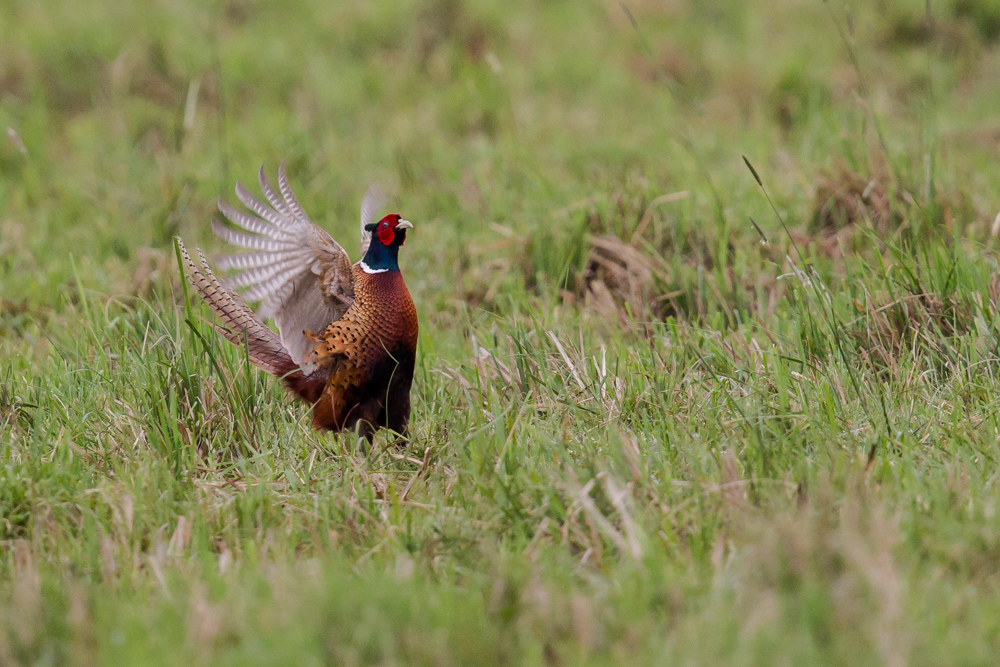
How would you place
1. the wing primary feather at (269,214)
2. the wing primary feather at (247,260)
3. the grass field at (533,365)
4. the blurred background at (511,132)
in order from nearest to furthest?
1. the grass field at (533,365)
2. the wing primary feather at (247,260)
3. the wing primary feather at (269,214)
4. the blurred background at (511,132)

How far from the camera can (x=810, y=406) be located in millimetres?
3191

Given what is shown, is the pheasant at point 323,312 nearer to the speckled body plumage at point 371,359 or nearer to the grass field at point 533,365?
the speckled body plumage at point 371,359

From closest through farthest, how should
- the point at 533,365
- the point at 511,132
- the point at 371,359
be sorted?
the point at 371,359
the point at 533,365
the point at 511,132

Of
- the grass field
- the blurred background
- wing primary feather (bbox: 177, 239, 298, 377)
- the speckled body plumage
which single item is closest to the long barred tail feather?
wing primary feather (bbox: 177, 239, 298, 377)

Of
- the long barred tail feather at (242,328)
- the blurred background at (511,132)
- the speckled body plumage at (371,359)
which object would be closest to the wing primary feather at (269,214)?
the long barred tail feather at (242,328)

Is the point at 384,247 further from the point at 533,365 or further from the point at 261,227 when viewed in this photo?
the point at 533,365

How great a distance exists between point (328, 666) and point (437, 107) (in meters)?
4.90

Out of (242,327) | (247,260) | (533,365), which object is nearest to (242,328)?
(242,327)

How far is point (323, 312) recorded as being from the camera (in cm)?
374

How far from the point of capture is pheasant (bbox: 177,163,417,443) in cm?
350

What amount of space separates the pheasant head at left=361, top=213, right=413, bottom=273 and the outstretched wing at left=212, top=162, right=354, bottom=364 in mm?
148

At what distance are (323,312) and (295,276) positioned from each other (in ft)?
0.49

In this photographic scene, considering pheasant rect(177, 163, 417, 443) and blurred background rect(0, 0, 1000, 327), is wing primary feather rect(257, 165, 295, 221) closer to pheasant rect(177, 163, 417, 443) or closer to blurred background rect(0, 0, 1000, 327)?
pheasant rect(177, 163, 417, 443)

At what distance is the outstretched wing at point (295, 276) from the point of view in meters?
3.71
